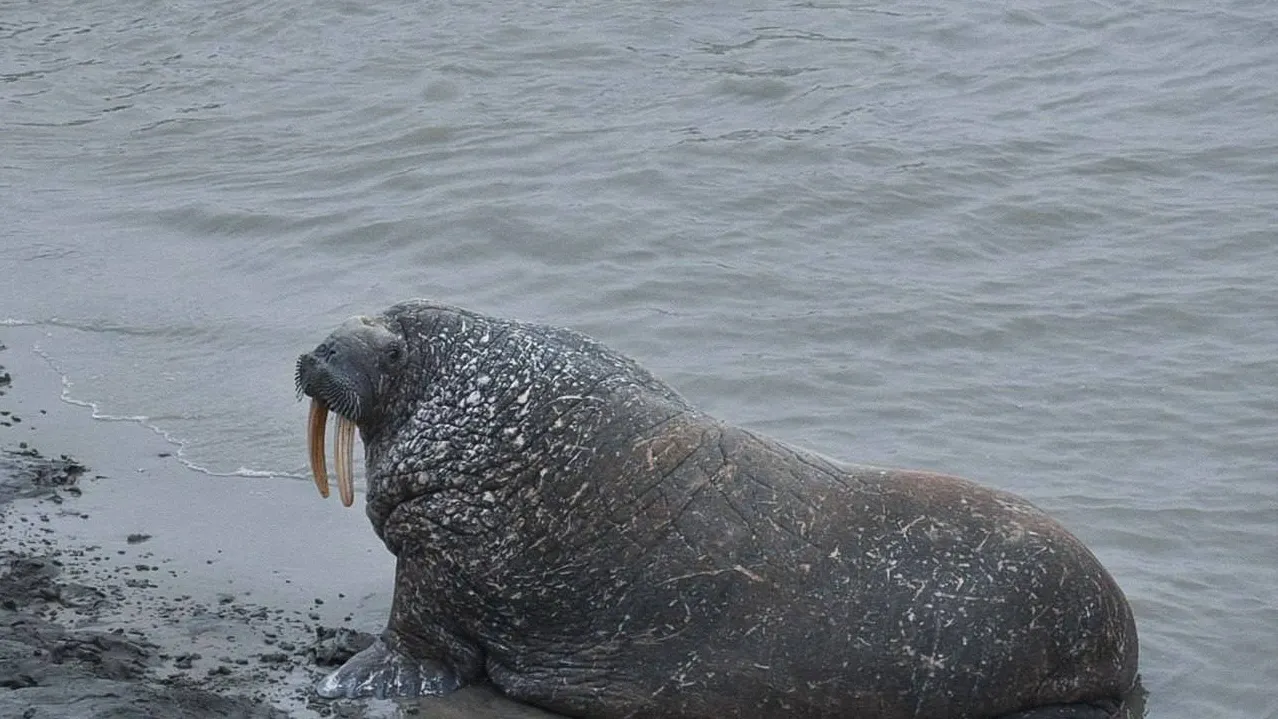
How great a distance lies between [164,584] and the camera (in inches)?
285

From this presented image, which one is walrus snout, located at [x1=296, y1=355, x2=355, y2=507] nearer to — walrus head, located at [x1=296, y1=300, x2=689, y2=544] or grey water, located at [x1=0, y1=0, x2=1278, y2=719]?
walrus head, located at [x1=296, y1=300, x2=689, y2=544]

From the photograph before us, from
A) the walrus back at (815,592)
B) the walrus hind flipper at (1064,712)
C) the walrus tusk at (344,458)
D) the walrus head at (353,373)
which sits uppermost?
the walrus head at (353,373)

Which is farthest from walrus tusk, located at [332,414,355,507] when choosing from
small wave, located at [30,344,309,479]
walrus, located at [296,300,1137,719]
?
small wave, located at [30,344,309,479]

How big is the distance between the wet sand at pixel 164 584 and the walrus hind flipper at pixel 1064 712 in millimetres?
1591

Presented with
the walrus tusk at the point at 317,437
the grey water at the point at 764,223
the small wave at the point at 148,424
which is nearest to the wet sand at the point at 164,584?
the small wave at the point at 148,424

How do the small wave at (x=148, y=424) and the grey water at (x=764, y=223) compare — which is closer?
the small wave at (x=148, y=424)

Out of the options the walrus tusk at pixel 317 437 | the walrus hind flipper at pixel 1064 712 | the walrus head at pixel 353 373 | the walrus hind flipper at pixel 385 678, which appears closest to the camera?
the walrus hind flipper at pixel 1064 712

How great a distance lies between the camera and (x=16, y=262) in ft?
40.0

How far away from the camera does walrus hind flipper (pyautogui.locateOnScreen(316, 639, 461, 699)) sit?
6406mm

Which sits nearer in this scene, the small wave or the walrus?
the walrus

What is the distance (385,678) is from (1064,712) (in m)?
2.22

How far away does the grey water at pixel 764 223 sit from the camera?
9.16 metres

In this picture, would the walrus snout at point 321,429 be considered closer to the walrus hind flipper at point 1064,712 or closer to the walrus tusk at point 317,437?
the walrus tusk at point 317,437

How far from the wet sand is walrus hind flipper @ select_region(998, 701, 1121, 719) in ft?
5.22
